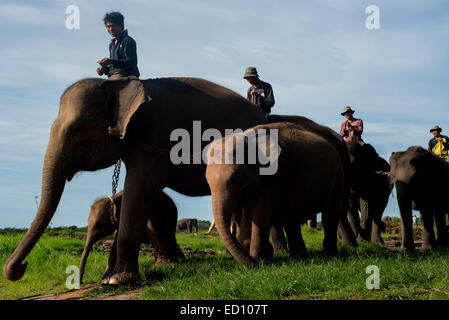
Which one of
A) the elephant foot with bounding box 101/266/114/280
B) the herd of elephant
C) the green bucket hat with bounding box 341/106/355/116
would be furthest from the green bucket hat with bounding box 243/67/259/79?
the elephant foot with bounding box 101/266/114/280

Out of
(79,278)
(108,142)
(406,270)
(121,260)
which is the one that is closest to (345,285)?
(406,270)

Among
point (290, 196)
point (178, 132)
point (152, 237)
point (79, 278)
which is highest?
point (178, 132)

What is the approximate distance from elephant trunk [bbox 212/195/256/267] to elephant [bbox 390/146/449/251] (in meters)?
5.18

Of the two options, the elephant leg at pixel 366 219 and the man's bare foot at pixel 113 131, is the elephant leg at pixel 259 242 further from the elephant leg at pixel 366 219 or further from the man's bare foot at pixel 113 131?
the elephant leg at pixel 366 219

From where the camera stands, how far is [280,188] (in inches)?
316

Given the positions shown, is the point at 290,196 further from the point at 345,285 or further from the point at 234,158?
the point at 345,285

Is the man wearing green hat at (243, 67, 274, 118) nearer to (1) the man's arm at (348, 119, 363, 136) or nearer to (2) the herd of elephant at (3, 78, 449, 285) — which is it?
(2) the herd of elephant at (3, 78, 449, 285)

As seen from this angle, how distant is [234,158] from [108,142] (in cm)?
195

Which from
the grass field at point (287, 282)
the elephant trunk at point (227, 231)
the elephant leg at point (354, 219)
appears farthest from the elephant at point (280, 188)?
the elephant leg at point (354, 219)

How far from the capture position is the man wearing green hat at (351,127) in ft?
46.5

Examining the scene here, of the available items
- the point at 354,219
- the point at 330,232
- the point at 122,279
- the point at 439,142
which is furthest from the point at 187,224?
the point at 122,279

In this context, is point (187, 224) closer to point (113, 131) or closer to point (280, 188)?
point (280, 188)

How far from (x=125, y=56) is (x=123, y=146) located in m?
1.60

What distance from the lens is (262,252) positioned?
25.9 ft
